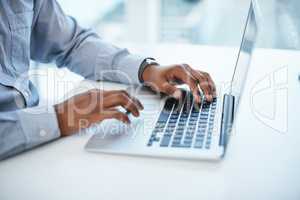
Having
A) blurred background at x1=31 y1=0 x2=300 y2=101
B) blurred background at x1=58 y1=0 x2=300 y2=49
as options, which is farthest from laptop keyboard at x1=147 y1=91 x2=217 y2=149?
blurred background at x1=58 y1=0 x2=300 y2=49

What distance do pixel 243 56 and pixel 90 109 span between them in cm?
46

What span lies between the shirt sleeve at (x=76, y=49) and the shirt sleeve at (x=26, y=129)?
33cm

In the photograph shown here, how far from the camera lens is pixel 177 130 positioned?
2.46ft

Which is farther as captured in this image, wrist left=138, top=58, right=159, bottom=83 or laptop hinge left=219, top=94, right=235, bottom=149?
wrist left=138, top=58, right=159, bottom=83

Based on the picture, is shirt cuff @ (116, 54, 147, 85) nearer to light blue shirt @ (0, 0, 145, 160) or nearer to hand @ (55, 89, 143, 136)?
light blue shirt @ (0, 0, 145, 160)

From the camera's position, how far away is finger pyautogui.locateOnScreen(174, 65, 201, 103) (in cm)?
90

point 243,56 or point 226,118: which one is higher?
point 243,56

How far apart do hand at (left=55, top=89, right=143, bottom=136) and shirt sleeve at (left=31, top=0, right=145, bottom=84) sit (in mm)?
248

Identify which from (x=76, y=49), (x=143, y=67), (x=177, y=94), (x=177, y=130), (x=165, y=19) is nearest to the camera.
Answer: (x=177, y=130)

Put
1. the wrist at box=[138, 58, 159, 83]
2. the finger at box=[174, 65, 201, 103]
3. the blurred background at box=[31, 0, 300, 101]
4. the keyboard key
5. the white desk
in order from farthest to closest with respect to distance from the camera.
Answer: the blurred background at box=[31, 0, 300, 101]
the wrist at box=[138, 58, 159, 83]
the finger at box=[174, 65, 201, 103]
the keyboard key
the white desk

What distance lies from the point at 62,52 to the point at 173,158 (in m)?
0.60

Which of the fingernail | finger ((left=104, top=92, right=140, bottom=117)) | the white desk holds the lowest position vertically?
the white desk

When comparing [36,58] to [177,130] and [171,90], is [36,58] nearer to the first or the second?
[171,90]

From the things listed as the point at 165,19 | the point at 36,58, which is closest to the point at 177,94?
the point at 36,58
